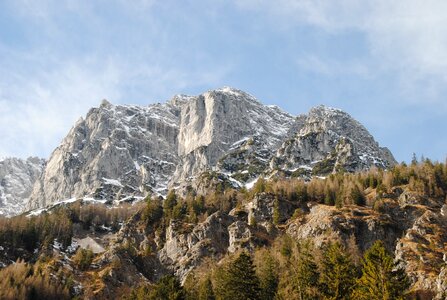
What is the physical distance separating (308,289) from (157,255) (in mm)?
109973

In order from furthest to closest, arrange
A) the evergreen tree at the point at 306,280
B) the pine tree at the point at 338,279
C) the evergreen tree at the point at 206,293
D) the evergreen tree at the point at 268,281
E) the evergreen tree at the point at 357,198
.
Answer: the evergreen tree at the point at 357,198
the evergreen tree at the point at 206,293
the evergreen tree at the point at 268,281
the evergreen tree at the point at 306,280
the pine tree at the point at 338,279

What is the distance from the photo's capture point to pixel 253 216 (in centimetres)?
19625

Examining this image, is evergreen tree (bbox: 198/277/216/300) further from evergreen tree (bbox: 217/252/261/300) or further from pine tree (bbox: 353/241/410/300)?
pine tree (bbox: 353/241/410/300)

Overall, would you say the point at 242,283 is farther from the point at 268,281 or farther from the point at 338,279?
the point at 338,279

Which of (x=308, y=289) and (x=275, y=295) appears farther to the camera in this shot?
(x=275, y=295)

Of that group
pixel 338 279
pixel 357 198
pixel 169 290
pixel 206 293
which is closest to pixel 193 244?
pixel 357 198

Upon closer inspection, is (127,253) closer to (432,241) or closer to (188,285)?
(188,285)

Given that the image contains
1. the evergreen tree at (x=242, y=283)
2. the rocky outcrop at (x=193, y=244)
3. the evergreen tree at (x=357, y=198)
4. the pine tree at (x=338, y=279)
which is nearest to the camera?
the pine tree at (x=338, y=279)

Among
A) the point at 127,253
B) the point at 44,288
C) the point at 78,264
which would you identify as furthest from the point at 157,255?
the point at 44,288

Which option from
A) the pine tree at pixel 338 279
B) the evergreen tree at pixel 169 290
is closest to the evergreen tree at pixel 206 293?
the evergreen tree at pixel 169 290

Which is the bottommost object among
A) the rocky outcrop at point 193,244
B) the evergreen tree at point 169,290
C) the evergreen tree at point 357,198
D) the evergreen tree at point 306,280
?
the evergreen tree at point 169,290

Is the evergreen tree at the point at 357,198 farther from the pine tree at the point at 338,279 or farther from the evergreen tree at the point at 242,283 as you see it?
the pine tree at the point at 338,279

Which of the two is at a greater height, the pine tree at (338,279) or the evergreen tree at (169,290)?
the pine tree at (338,279)

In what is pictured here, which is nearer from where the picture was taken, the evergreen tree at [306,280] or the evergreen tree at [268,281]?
the evergreen tree at [306,280]
